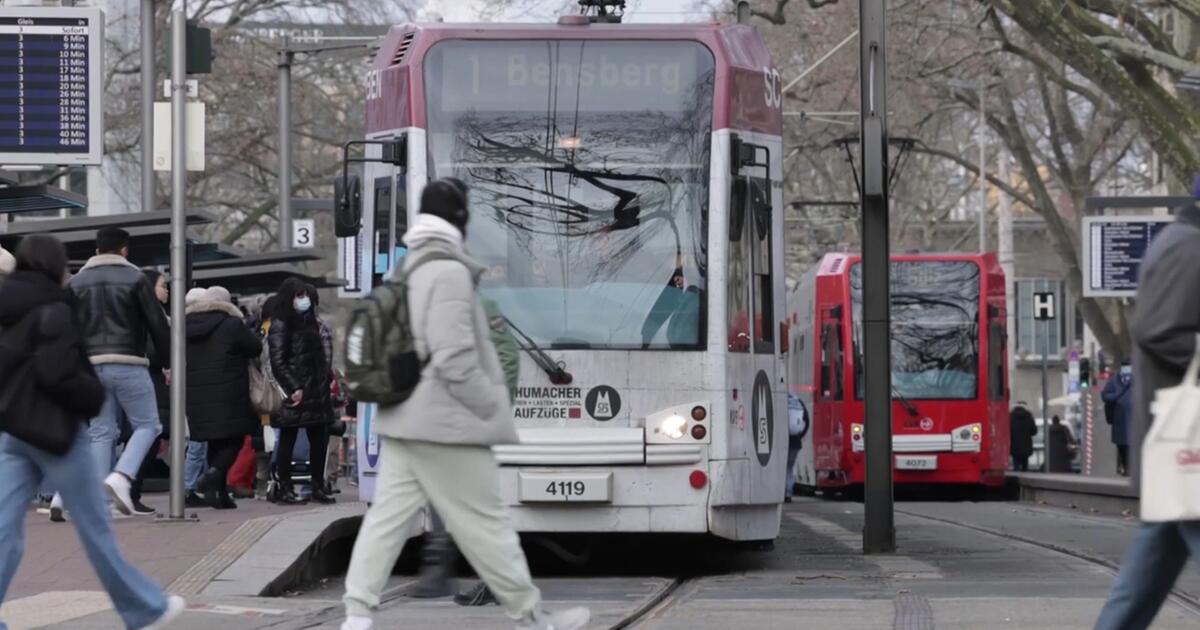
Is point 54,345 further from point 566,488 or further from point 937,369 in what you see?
point 937,369

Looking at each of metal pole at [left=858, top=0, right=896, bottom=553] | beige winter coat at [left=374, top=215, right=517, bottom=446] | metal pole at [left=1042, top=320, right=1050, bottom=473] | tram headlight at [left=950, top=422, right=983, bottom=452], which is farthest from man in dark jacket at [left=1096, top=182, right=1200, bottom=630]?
metal pole at [left=1042, top=320, right=1050, bottom=473]

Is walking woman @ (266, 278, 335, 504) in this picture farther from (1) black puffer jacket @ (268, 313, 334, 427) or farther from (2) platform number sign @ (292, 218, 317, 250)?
(2) platform number sign @ (292, 218, 317, 250)

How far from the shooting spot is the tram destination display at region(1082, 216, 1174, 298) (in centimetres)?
3041

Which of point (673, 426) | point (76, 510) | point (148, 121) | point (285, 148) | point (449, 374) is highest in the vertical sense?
point (285, 148)

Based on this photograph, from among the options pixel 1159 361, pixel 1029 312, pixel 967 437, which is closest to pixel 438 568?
pixel 1159 361

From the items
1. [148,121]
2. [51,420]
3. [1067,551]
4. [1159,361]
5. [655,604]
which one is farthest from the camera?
[148,121]

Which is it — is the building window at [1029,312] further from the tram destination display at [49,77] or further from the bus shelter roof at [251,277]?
the tram destination display at [49,77]

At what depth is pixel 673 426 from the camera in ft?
41.9

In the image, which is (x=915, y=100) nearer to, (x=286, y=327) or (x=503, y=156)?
(x=286, y=327)

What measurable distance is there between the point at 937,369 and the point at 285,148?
9851 millimetres

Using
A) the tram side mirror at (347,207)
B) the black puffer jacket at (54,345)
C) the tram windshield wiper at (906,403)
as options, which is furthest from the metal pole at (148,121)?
the black puffer jacket at (54,345)

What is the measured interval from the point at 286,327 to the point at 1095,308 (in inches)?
1046

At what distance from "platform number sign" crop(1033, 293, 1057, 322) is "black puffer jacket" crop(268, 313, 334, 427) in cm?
2398

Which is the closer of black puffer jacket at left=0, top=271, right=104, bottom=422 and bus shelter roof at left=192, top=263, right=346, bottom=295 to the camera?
black puffer jacket at left=0, top=271, right=104, bottom=422
